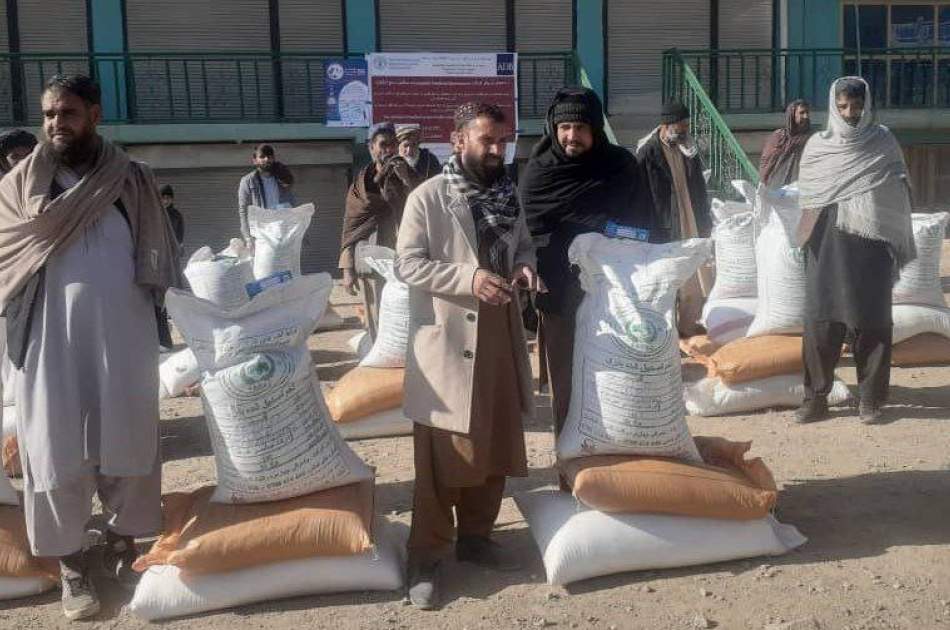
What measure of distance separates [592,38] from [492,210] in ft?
33.8

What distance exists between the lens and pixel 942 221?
20.7ft

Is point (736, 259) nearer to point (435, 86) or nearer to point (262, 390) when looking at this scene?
point (262, 390)

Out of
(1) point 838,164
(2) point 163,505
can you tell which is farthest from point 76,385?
(1) point 838,164

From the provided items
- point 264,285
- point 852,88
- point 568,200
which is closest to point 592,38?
point 852,88

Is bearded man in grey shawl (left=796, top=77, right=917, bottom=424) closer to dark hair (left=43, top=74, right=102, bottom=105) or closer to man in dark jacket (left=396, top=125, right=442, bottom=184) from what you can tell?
man in dark jacket (left=396, top=125, right=442, bottom=184)

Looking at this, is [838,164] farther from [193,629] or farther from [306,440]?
[193,629]

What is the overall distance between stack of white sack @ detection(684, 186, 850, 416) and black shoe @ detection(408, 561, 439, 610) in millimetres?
2390

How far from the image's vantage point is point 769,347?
213 inches

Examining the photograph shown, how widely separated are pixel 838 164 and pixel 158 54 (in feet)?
28.3

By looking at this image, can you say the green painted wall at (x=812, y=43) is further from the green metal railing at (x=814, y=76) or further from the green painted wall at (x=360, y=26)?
the green painted wall at (x=360, y=26)

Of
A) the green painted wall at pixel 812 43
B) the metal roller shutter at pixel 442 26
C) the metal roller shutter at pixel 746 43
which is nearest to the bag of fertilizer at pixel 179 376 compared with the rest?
the metal roller shutter at pixel 442 26

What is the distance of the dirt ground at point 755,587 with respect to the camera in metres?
3.10

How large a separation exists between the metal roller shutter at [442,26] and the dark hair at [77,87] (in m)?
9.70

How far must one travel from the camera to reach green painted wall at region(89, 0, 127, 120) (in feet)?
38.8
